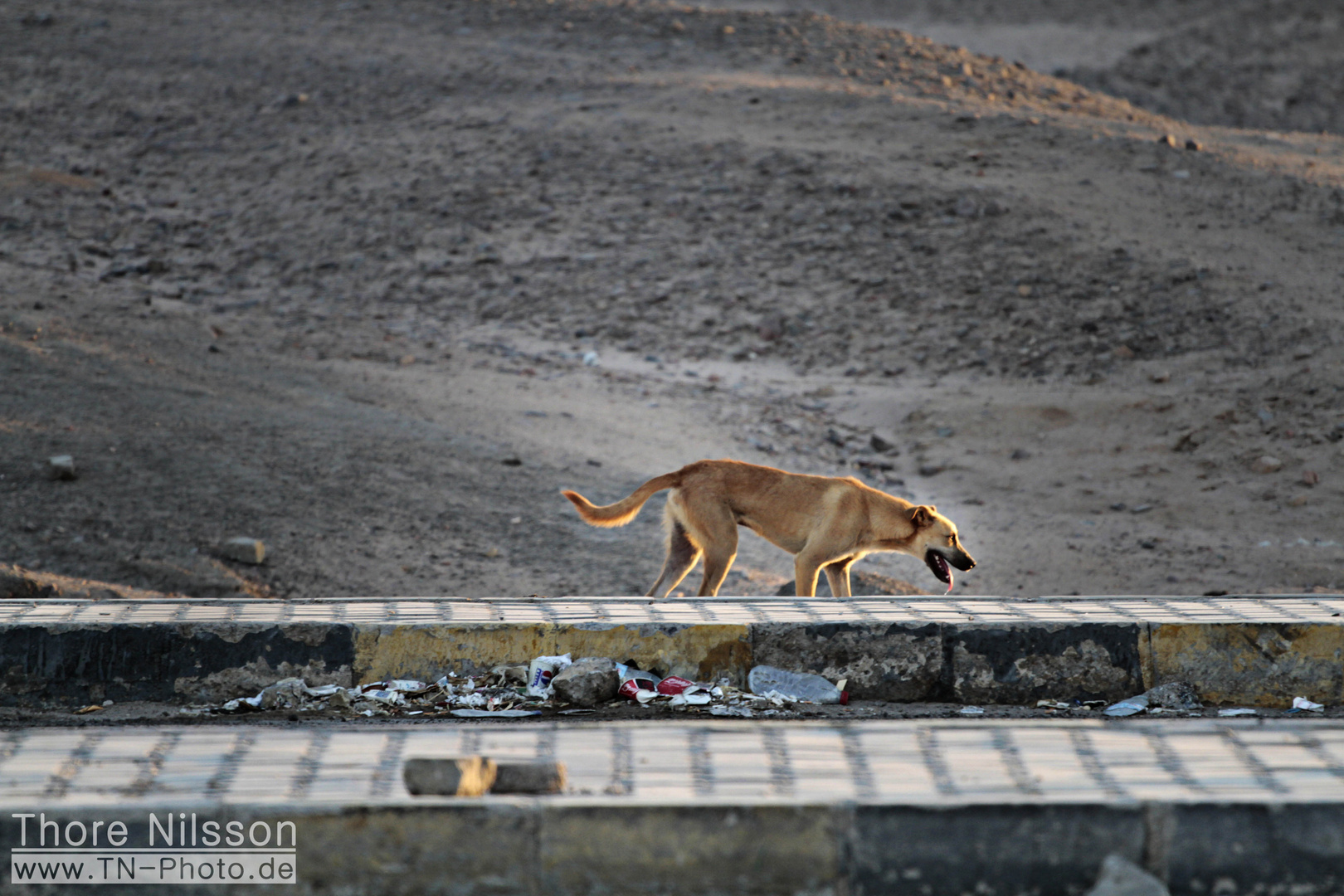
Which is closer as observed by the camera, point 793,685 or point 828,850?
point 828,850

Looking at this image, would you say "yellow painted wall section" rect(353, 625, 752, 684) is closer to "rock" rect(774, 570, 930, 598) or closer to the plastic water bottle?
the plastic water bottle

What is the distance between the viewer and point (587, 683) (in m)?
5.48

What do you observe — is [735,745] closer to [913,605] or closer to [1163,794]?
[1163,794]

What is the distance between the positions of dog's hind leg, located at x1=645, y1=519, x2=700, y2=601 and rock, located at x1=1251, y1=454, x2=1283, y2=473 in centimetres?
676

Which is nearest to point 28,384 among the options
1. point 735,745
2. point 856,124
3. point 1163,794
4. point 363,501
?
point 363,501

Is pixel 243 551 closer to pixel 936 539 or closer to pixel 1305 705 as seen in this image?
pixel 936 539

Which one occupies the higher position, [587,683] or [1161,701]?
[1161,701]

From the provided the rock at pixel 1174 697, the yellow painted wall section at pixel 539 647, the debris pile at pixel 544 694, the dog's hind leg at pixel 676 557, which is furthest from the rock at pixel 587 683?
the dog's hind leg at pixel 676 557

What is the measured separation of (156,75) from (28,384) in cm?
1652

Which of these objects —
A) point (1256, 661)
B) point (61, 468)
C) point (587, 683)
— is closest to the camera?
point (587, 683)

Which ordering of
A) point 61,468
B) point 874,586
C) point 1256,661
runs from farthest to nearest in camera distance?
point 874,586 → point 61,468 → point 1256,661

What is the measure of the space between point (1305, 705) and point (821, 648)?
2.18 m

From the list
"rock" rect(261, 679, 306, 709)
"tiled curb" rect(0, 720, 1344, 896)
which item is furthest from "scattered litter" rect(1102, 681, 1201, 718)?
"rock" rect(261, 679, 306, 709)

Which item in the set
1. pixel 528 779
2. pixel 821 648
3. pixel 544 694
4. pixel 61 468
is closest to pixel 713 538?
pixel 821 648
